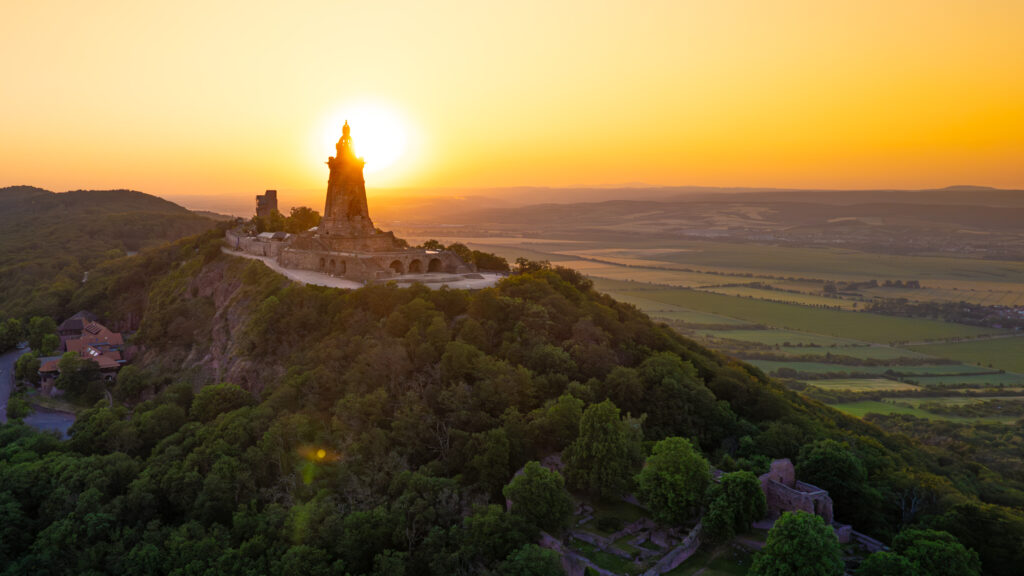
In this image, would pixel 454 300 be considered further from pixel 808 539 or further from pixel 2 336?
pixel 2 336

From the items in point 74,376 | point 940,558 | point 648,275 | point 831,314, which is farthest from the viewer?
point 648,275

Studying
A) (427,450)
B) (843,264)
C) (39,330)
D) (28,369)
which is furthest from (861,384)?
(843,264)

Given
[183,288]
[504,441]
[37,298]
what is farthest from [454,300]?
[37,298]

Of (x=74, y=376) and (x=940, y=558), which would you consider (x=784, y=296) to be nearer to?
(x=940, y=558)

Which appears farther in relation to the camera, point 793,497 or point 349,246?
point 349,246

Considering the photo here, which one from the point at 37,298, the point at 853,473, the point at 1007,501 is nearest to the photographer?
the point at 853,473

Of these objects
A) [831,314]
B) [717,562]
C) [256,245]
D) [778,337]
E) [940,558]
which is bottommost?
[778,337]

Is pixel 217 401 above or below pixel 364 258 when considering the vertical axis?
below

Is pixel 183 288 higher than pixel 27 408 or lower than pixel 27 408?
→ higher
